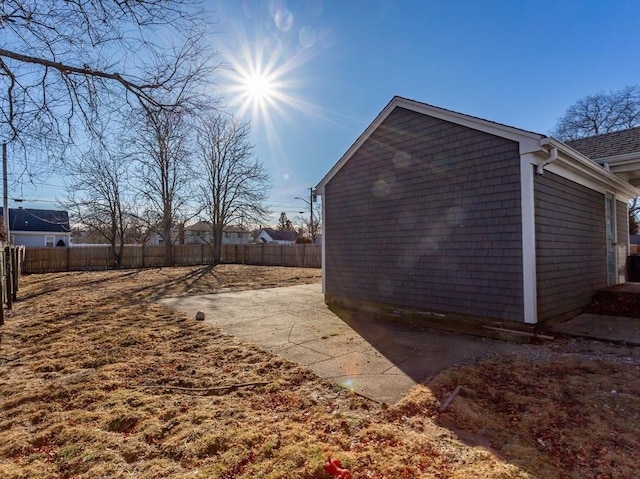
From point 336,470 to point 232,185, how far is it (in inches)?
970

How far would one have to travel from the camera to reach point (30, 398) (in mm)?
3213

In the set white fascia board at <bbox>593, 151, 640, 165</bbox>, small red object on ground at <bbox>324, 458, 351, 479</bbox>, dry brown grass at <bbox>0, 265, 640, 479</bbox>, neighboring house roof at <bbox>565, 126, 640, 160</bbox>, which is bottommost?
dry brown grass at <bbox>0, 265, 640, 479</bbox>

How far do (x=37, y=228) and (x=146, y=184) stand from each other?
42.9 ft

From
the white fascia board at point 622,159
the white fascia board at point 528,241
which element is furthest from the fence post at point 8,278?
the white fascia board at point 622,159

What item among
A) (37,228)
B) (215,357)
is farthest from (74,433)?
(37,228)

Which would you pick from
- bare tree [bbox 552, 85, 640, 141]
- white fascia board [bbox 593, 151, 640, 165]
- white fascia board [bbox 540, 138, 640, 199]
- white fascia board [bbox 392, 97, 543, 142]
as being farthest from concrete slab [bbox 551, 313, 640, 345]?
bare tree [bbox 552, 85, 640, 141]

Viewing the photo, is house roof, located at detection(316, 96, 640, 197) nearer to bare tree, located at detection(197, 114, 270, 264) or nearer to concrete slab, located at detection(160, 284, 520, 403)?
concrete slab, located at detection(160, 284, 520, 403)

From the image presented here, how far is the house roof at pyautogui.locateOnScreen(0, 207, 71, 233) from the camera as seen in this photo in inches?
1071

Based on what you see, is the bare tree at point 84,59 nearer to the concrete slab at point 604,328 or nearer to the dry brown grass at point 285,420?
the dry brown grass at point 285,420

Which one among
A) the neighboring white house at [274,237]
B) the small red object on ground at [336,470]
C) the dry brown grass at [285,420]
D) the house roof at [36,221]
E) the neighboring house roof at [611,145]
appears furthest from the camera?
the neighboring white house at [274,237]

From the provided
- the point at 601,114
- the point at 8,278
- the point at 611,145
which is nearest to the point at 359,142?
the point at 611,145

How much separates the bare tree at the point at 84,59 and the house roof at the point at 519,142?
11.8ft

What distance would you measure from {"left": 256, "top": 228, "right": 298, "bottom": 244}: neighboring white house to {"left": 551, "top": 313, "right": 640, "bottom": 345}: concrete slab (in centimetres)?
4738

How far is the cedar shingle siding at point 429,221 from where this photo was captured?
5336 mm
